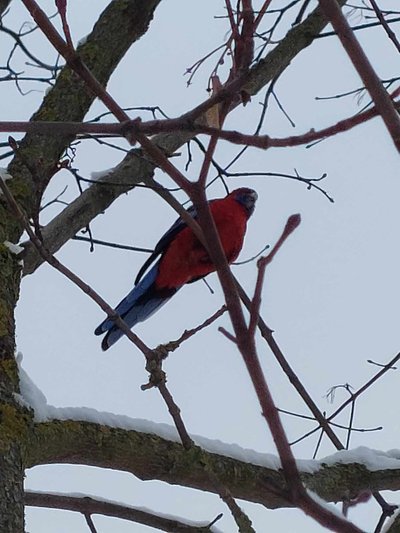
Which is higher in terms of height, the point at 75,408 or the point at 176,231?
the point at 176,231

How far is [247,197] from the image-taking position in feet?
14.8

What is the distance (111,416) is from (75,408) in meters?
0.09

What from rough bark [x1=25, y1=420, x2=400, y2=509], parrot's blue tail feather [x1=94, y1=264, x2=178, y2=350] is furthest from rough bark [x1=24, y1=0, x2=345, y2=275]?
parrot's blue tail feather [x1=94, y1=264, x2=178, y2=350]

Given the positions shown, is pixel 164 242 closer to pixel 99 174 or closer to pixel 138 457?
pixel 99 174

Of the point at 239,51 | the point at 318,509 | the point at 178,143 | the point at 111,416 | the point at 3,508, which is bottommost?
the point at 318,509

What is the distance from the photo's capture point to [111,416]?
6.71ft

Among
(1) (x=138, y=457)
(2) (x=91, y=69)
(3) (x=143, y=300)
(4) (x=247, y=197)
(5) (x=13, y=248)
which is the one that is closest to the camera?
(1) (x=138, y=457)

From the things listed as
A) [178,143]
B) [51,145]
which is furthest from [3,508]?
[178,143]

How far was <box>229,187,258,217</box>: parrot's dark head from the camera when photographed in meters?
4.46

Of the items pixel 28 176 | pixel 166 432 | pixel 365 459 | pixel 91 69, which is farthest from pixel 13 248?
pixel 365 459

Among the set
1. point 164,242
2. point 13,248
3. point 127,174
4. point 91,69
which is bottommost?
point 13,248

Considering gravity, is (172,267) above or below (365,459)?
above

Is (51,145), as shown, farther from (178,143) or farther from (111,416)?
(111,416)

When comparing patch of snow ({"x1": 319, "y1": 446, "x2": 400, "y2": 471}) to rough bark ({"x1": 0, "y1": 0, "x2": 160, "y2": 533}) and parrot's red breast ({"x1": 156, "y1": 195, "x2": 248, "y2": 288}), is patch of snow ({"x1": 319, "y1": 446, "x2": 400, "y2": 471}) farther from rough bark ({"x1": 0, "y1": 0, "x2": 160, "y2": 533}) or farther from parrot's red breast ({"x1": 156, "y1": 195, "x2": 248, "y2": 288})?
parrot's red breast ({"x1": 156, "y1": 195, "x2": 248, "y2": 288})
